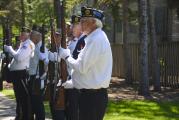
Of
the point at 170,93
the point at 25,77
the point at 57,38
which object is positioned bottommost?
the point at 170,93

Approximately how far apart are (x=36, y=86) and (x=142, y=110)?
4.13 m

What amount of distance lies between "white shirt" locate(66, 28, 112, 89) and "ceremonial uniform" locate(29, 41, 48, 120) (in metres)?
3.74

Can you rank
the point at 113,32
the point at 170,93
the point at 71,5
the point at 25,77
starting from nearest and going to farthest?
1. the point at 25,77
2. the point at 170,93
3. the point at 71,5
4. the point at 113,32

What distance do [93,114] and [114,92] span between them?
1193 centimetres

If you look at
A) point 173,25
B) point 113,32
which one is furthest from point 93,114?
point 113,32

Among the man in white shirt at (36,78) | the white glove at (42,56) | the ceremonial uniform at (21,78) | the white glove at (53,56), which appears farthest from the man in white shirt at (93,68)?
the ceremonial uniform at (21,78)

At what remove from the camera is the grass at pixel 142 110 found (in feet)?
39.9

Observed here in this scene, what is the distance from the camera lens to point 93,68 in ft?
20.5

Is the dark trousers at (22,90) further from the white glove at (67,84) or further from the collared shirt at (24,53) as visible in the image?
the white glove at (67,84)

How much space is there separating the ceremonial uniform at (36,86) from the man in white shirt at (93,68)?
3.65 meters

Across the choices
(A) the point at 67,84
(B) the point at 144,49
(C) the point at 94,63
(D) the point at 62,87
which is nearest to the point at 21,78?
(D) the point at 62,87

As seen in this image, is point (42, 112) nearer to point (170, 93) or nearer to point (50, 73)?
point (50, 73)

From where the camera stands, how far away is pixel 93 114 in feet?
20.8

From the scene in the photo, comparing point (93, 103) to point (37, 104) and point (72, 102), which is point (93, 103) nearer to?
point (72, 102)
